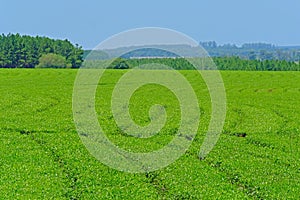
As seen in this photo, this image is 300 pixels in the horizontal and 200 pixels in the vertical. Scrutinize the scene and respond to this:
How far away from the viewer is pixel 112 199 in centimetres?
1382

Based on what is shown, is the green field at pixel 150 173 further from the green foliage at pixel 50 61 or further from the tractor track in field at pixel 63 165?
the green foliage at pixel 50 61

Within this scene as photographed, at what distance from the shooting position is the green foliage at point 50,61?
124688 millimetres

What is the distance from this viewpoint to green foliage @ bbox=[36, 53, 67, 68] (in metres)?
125

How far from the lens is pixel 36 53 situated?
133m

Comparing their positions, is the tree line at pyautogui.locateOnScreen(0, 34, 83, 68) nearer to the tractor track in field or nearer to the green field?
the green field

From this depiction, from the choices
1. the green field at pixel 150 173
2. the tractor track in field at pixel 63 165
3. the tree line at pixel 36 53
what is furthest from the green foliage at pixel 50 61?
the tractor track in field at pixel 63 165

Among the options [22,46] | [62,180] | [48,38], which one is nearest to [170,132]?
[62,180]

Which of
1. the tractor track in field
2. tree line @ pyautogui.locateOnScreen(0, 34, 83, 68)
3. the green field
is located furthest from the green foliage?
the tractor track in field

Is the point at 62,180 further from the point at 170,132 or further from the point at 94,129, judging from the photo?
the point at 170,132

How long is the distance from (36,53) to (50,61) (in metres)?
9.82

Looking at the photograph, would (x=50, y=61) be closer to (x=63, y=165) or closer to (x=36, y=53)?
(x=36, y=53)

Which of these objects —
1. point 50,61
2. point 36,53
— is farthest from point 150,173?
point 36,53

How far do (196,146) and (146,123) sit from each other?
247 inches

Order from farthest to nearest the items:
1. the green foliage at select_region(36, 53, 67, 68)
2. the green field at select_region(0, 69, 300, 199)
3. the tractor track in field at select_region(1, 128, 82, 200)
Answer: the green foliage at select_region(36, 53, 67, 68) → the green field at select_region(0, 69, 300, 199) → the tractor track in field at select_region(1, 128, 82, 200)
